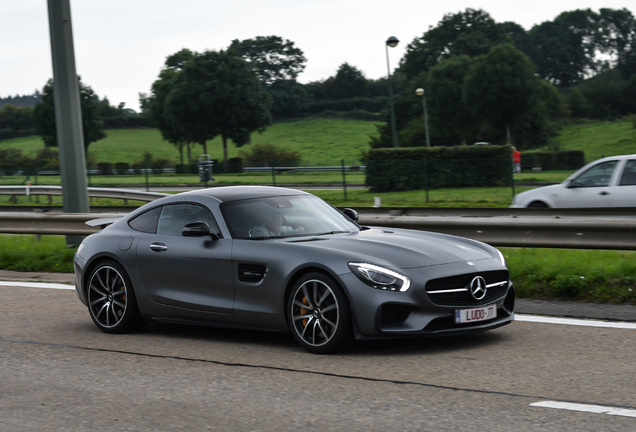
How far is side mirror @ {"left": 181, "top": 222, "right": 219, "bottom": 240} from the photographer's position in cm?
717

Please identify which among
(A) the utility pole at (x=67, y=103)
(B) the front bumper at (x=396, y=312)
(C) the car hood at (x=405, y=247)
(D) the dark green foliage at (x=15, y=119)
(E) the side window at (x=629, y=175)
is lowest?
(B) the front bumper at (x=396, y=312)

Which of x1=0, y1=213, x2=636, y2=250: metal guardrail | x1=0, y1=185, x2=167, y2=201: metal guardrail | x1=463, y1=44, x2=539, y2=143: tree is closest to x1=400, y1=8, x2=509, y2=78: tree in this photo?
x1=463, y1=44, x2=539, y2=143: tree

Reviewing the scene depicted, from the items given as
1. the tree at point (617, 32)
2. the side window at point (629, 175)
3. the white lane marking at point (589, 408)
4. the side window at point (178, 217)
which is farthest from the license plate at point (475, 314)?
the tree at point (617, 32)

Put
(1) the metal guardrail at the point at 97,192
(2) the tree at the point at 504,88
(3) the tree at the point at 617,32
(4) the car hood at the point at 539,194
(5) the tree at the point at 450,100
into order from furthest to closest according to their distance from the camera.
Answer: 1. (3) the tree at the point at 617,32
2. (5) the tree at the point at 450,100
3. (2) the tree at the point at 504,88
4. (1) the metal guardrail at the point at 97,192
5. (4) the car hood at the point at 539,194

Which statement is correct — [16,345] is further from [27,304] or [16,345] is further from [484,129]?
[484,129]

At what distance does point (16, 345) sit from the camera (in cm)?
746

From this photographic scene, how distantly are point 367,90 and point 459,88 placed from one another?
67.4 meters

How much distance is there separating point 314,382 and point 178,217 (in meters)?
2.48

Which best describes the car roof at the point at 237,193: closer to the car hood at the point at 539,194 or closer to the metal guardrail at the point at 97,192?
the car hood at the point at 539,194

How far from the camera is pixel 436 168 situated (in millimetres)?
26703

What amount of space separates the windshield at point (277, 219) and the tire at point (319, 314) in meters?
0.73

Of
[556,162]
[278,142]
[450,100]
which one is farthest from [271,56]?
[556,162]

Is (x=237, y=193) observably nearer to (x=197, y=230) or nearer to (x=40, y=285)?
(x=197, y=230)

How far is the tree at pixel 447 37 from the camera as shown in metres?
104
